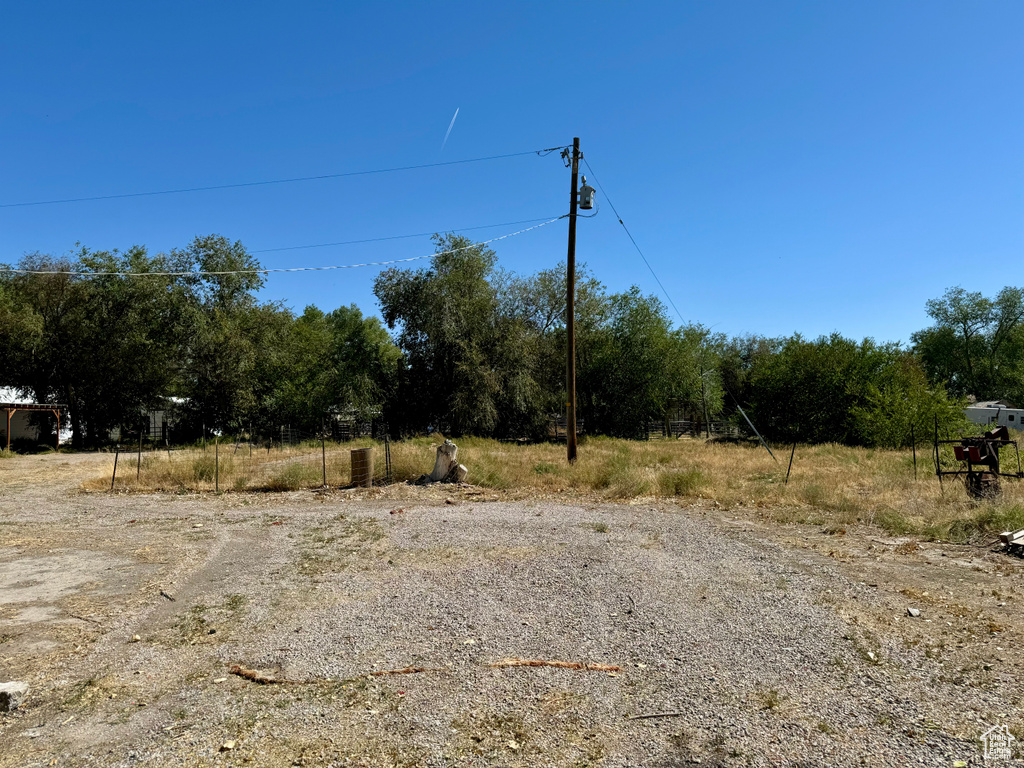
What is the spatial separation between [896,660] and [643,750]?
2.36m

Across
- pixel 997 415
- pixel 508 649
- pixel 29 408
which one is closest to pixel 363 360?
pixel 29 408

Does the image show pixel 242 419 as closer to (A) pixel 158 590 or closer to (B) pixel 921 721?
(A) pixel 158 590

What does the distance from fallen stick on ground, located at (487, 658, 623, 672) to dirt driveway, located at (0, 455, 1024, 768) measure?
2.6 inches

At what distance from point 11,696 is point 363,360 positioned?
34.9 meters

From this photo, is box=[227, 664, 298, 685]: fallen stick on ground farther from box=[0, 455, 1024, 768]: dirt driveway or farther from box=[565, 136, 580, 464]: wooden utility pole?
box=[565, 136, 580, 464]: wooden utility pole

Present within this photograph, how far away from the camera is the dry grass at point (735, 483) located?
1007 cm

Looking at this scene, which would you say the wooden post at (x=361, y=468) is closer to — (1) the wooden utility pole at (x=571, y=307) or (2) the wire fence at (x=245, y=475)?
(2) the wire fence at (x=245, y=475)

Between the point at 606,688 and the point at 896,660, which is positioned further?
the point at 896,660

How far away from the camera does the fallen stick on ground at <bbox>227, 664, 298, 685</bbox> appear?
14.6 feet

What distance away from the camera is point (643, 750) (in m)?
3.51

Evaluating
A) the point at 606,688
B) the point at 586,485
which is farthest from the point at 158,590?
the point at 586,485

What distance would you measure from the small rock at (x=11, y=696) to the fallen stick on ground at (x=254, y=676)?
1229 mm

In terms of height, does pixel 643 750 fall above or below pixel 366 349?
below

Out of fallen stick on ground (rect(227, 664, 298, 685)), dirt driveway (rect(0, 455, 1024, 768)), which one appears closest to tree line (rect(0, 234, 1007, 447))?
dirt driveway (rect(0, 455, 1024, 768))
